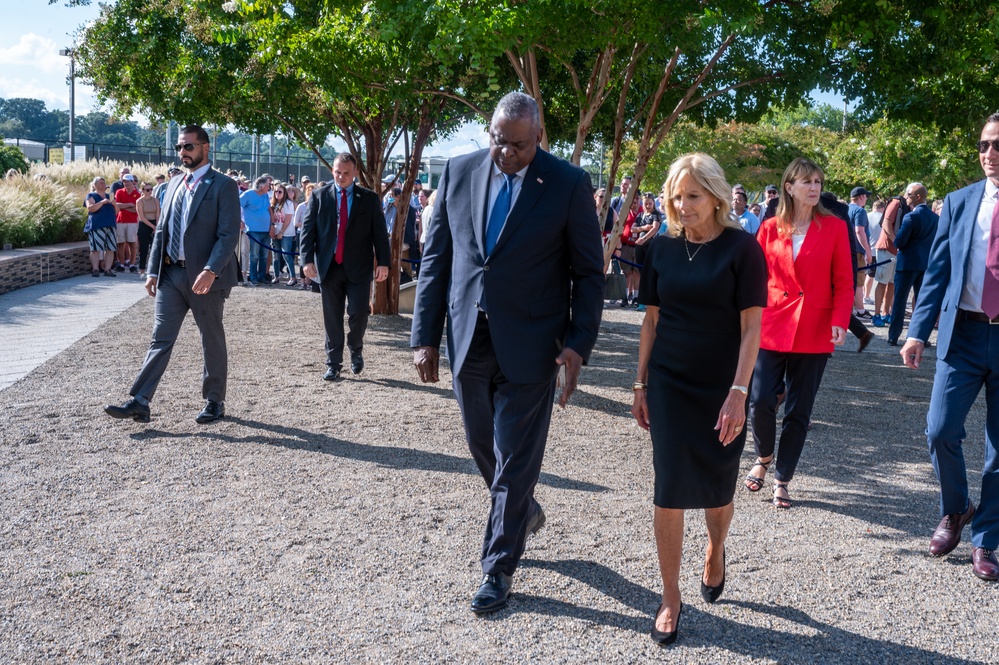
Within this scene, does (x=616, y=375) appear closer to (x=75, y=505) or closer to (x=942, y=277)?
(x=942, y=277)

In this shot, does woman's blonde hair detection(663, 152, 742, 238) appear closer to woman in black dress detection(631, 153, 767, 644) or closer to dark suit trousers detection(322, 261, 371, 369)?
woman in black dress detection(631, 153, 767, 644)

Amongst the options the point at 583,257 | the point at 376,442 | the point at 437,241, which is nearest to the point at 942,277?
the point at 583,257

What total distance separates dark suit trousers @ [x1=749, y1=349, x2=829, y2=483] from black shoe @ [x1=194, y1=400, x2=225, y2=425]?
3962 millimetres

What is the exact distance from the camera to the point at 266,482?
239 inches

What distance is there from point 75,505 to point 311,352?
5.66m

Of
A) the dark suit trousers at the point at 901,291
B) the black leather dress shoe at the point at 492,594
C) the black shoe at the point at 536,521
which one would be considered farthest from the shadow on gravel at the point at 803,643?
the dark suit trousers at the point at 901,291

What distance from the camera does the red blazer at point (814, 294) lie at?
5836mm

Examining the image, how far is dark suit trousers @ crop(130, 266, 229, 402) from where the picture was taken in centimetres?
730

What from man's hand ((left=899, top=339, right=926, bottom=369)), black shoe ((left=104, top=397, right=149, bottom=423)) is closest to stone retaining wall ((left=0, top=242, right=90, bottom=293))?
black shoe ((left=104, top=397, right=149, bottom=423))

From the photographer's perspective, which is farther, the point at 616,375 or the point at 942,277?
the point at 616,375

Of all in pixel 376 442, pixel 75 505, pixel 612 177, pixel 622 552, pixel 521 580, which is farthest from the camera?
pixel 612 177

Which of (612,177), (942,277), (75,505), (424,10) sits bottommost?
(75,505)

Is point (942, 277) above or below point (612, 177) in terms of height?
below

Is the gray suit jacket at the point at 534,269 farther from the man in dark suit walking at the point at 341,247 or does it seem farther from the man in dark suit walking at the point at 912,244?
the man in dark suit walking at the point at 912,244
